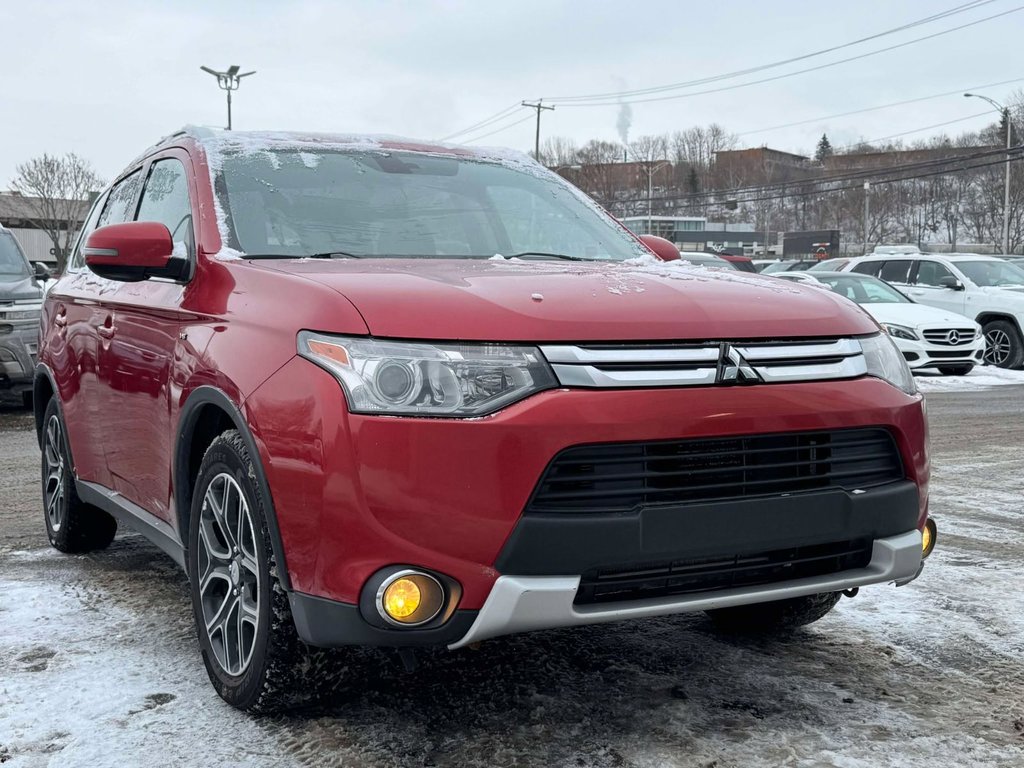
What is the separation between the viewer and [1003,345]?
16.4 m

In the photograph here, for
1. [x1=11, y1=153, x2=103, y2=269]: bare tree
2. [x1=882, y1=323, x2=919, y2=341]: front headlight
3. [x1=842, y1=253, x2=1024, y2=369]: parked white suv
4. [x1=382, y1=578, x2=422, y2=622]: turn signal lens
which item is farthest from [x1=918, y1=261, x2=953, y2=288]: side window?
[x1=11, y1=153, x2=103, y2=269]: bare tree

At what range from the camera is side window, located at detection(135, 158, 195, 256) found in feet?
12.4

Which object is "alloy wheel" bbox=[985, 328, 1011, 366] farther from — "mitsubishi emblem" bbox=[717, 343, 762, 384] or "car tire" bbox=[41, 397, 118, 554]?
"mitsubishi emblem" bbox=[717, 343, 762, 384]

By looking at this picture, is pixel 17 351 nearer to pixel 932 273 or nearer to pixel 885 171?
pixel 932 273

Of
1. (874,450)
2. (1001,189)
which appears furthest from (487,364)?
(1001,189)

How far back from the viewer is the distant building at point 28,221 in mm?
67750

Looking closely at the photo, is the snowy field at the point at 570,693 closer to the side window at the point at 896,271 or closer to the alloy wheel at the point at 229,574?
the alloy wheel at the point at 229,574

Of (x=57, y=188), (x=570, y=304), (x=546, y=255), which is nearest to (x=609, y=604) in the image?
(x=570, y=304)

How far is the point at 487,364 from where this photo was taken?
2.58 metres

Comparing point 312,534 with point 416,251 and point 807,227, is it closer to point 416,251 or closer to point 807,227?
point 416,251

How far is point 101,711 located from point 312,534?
95cm

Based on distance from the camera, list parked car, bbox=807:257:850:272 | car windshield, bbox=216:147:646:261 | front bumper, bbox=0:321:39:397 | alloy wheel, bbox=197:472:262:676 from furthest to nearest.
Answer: parked car, bbox=807:257:850:272 < front bumper, bbox=0:321:39:397 < car windshield, bbox=216:147:646:261 < alloy wheel, bbox=197:472:262:676

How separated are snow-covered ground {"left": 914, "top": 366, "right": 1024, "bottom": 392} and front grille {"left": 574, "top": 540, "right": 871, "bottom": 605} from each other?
11077 millimetres

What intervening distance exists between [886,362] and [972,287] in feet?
48.7
